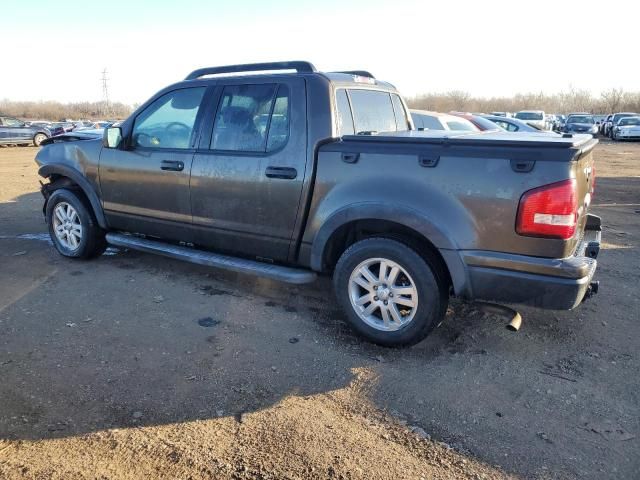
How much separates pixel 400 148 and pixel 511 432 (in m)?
1.86

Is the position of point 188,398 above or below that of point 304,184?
below

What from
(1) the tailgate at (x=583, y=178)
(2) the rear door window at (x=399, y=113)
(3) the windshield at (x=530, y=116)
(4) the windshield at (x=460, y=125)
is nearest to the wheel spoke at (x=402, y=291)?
(1) the tailgate at (x=583, y=178)

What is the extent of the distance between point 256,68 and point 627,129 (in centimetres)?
3319

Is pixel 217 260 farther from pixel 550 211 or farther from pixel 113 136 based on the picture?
pixel 550 211

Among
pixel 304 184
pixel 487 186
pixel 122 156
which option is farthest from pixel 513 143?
pixel 122 156

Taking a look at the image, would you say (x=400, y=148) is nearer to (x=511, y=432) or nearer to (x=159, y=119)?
(x=511, y=432)

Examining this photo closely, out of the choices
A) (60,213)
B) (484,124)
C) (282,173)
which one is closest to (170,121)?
(282,173)

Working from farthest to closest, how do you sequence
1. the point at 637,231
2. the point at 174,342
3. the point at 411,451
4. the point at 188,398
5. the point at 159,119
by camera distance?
the point at 637,231 < the point at 159,119 < the point at 174,342 < the point at 188,398 < the point at 411,451

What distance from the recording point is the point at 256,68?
4500 millimetres

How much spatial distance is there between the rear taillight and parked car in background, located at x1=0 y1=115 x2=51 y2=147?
28.1 meters

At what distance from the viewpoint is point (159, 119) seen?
4.89 metres

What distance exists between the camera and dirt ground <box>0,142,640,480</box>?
2.54 meters

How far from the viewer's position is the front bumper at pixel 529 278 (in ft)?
10.1

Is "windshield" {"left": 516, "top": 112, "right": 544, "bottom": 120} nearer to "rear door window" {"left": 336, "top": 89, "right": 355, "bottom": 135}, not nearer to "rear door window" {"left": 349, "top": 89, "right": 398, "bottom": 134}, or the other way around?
"rear door window" {"left": 349, "top": 89, "right": 398, "bottom": 134}
